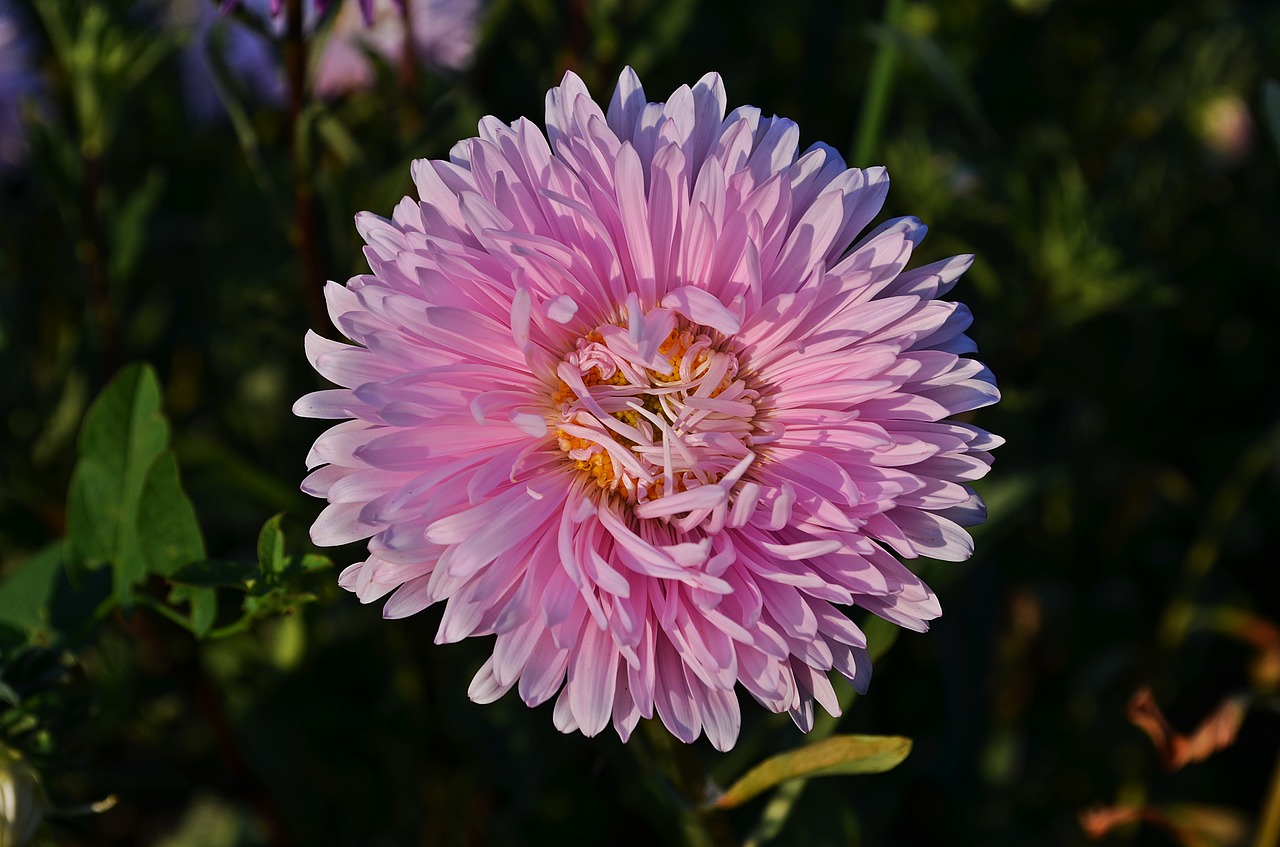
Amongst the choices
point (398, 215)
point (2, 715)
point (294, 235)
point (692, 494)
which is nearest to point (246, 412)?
point (294, 235)

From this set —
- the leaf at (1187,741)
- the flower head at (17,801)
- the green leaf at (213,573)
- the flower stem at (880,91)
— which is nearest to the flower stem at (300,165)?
the green leaf at (213,573)

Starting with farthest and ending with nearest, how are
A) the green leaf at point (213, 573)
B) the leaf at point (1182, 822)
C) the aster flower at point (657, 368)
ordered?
the leaf at point (1182, 822)
the green leaf at point (213, 573)
the aster flower at point (657, 368)

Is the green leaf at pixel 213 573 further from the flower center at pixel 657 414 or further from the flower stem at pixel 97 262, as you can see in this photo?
the flower stem at pixel 97 262

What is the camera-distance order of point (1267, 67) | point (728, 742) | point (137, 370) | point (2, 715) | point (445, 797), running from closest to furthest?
point (728, 742) → point (2, 715) → point (137, 370) → point (445, 797) → point (1267, 67)

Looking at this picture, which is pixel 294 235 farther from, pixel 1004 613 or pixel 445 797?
pixel 1004 613

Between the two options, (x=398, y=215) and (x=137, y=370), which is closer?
(x=398, y=215)

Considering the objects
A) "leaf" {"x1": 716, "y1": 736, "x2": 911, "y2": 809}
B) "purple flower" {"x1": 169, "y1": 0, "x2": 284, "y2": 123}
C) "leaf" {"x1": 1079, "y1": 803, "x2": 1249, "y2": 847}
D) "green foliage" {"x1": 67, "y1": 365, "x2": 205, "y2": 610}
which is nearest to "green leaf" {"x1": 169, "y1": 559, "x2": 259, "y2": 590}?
"green foliage" {"x1": 67, "y1": 365, "x2": 205, "y2": 610}

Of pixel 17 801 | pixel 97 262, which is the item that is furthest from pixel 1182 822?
pixel 97 262
